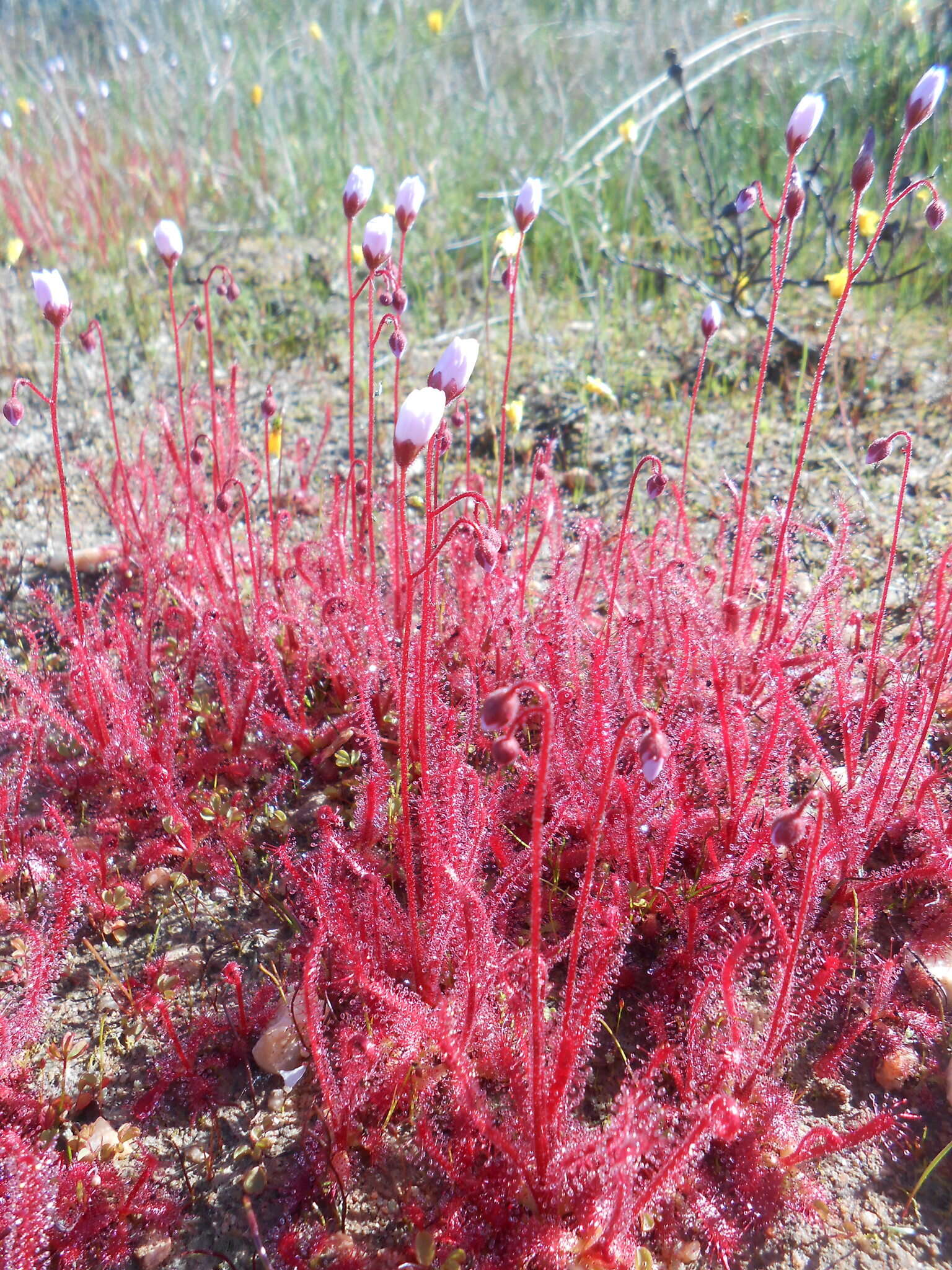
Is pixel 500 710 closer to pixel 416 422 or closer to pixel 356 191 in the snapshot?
pixel 416 422

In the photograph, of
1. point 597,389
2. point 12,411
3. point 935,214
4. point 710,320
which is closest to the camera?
point 935,214

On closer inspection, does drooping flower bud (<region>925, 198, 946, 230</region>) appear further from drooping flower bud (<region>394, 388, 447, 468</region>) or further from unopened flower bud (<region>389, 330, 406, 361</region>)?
drooping flower bud (<region>394, 388, 447, 468</region>)

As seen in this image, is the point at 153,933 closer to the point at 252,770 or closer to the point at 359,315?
the point at 252,770

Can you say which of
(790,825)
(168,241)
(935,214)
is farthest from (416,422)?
(168,241)

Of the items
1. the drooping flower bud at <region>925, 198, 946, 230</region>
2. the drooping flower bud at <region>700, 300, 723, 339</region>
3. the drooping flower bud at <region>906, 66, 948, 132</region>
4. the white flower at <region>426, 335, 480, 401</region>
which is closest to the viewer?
the white flower at <region>426, 335, 480, 401</region>

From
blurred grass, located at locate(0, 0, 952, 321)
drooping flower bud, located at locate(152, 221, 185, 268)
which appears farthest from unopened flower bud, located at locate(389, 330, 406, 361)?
blurred grass, located at locate(0, 0, 952, 321)

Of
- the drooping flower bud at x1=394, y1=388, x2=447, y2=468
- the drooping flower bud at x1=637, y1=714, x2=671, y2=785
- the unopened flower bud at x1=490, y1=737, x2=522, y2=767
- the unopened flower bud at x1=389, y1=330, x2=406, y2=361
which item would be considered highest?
the drooping flower bud at x1=394, y1=388, x2=447, y2=468

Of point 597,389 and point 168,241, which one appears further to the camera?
point 597,389
